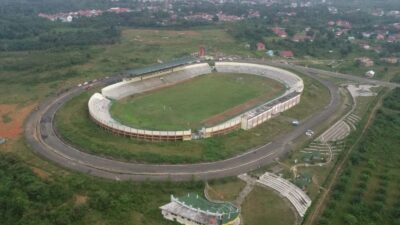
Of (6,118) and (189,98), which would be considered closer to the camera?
(6,118)

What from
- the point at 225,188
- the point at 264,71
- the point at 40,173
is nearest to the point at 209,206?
the point at 225,188

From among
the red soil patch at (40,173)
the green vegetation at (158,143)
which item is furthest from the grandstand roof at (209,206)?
the red soil patch at (40,173)

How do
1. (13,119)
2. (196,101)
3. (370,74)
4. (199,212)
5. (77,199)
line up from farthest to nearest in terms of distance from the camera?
(370,74) → (196,101) → (13,119) → (77,199) → (199,212)

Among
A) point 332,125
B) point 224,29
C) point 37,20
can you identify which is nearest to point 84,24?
point 37,20

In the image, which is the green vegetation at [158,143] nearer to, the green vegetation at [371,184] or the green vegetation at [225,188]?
the green vegetation at [225,188]

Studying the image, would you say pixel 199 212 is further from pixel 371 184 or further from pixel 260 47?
pixel 260 47

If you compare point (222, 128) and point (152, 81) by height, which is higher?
point (222, 128)
